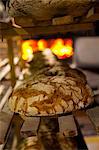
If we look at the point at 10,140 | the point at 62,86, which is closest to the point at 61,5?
the point at 62,86

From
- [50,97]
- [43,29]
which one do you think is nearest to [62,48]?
[43,29]

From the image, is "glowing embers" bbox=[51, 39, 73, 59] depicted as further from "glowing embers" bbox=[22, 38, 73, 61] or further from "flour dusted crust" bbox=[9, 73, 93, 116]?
"flour dusted crust" bbox=[9, 73, 93, 116]

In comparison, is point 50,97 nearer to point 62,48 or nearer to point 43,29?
point 43,29

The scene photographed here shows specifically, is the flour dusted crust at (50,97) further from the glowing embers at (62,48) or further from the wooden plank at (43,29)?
the glowing embers at (62,48)

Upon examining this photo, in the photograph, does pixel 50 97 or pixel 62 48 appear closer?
pixel 50 97

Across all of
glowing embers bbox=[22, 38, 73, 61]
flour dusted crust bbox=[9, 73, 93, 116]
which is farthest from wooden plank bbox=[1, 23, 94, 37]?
glowing embers bbox=[22, 38, 73, 61]

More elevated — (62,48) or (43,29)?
(43,29)
